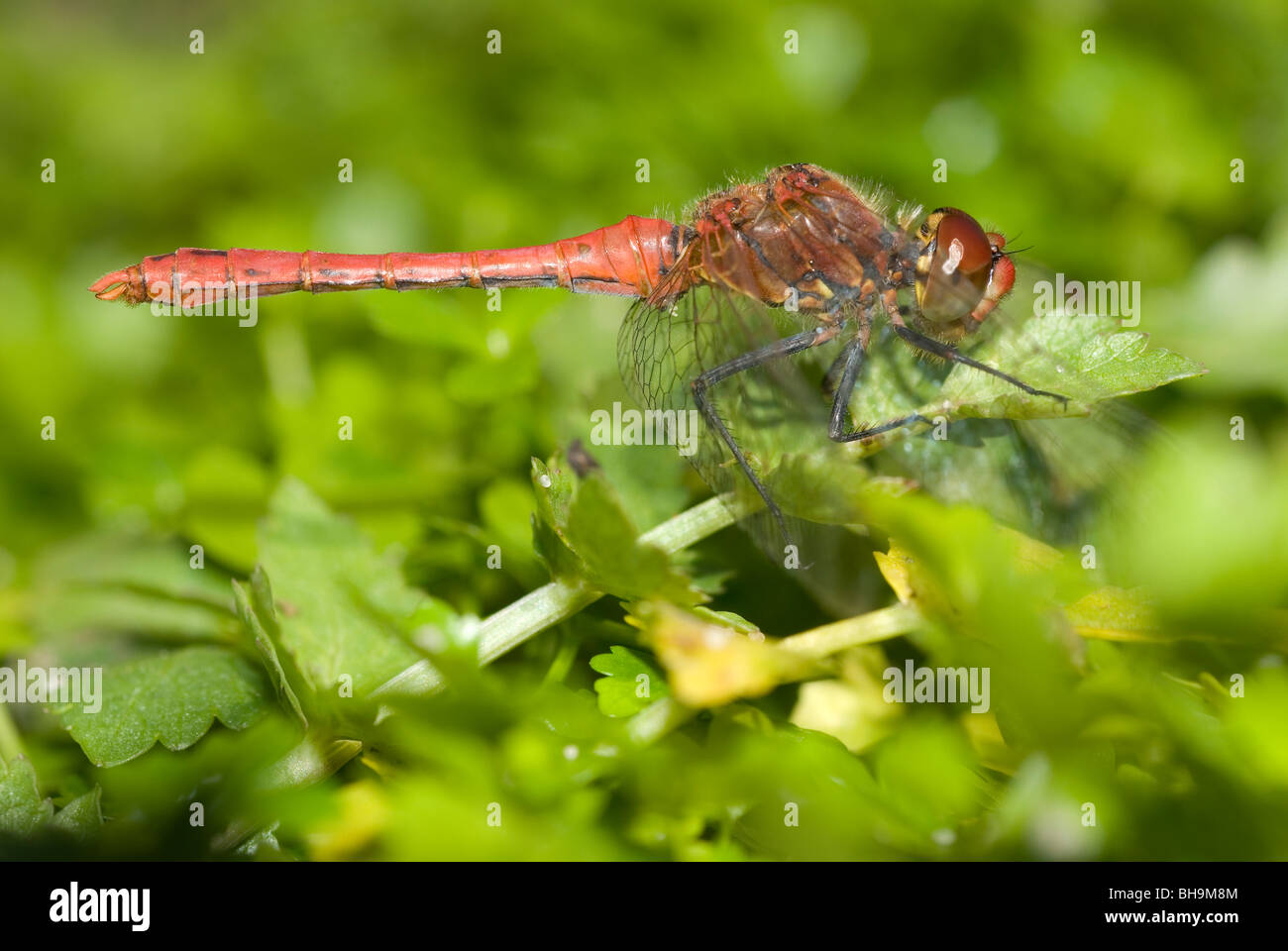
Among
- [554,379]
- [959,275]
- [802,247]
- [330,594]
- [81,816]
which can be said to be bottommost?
[81,816]

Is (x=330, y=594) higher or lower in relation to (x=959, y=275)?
lower

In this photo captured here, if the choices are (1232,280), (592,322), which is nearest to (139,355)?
(592,322)

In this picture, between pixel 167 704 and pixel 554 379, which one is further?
pixel 554 379

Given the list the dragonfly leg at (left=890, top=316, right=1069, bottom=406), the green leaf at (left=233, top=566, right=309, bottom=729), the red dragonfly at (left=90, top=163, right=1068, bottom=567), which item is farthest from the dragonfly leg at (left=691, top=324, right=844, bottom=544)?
the green leaf at (left=233, top=566, right=309, bottom=729)

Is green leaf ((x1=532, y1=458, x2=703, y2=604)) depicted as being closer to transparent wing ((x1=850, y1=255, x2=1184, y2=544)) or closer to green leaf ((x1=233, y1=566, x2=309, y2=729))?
green leaf ((x1=233, y1=566, x2=309, y2=729))

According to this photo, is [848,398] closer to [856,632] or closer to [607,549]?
[856,632]

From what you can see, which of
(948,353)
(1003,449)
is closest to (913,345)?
(948,353)
